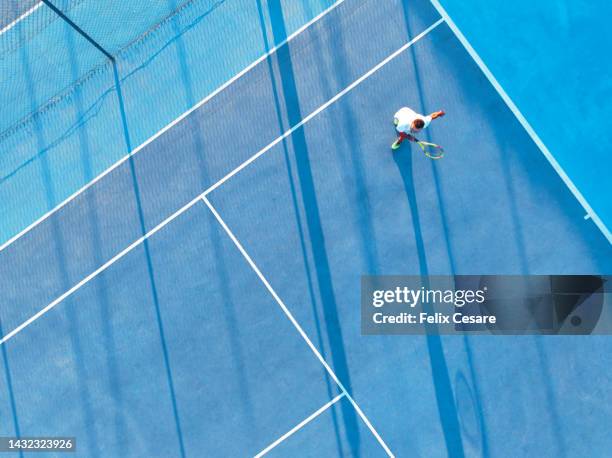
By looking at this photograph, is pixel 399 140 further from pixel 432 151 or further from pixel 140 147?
pixel 140 147

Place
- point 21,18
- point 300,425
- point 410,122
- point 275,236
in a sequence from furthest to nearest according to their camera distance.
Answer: point 21,18 → point 275,236 → point 300,425 → point 410,122

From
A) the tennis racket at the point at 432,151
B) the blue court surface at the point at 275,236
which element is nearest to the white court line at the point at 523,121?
the blue court surface at the point at 275,236

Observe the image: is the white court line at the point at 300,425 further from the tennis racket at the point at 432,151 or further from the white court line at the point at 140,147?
the white court line at the point at 140,147

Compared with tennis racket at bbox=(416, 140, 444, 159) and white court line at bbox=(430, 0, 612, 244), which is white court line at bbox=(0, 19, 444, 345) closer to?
white court line at bbox=(430, 0, 612, 244)

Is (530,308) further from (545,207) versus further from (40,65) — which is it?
(40,65)

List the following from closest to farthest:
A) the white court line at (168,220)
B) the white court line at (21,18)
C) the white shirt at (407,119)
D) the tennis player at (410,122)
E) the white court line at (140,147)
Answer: the tennis player at (410,122) → the white shirt at (407,119) → the white court line at (168,220) → the white court line at (140,147) → the white court line at (21,18)

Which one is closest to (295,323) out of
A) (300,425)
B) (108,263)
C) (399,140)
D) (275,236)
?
(275,236)

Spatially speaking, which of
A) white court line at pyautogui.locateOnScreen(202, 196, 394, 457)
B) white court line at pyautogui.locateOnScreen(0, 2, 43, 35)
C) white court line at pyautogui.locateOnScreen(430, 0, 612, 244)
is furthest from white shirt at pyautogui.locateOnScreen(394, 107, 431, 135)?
white court line at pyautogui.locateOnScreen(0, 2, 43, 35)

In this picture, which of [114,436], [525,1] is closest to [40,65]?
[114,436]
